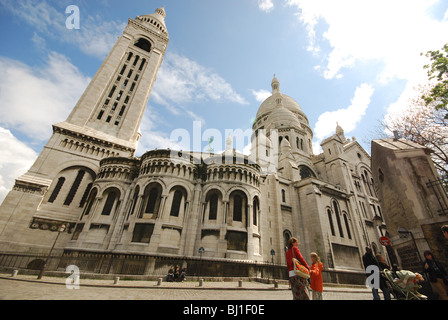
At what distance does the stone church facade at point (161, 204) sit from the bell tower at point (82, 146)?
10cm

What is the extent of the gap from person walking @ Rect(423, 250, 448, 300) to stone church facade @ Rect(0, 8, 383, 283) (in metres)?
12.8

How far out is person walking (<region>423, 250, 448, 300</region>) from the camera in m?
5.59

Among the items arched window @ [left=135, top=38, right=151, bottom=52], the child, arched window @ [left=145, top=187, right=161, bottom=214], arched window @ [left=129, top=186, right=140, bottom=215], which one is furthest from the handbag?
arched window @ [left=135, top=38, right=151, bottom=52]

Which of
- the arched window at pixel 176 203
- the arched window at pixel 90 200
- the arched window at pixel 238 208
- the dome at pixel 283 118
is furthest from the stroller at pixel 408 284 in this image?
the dome at pixel 283 118

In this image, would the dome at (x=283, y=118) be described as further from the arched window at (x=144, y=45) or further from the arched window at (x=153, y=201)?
the arched window at (x=144, y=45)

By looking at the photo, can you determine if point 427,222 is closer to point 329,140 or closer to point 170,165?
point 170,165

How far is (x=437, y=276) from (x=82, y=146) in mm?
29129

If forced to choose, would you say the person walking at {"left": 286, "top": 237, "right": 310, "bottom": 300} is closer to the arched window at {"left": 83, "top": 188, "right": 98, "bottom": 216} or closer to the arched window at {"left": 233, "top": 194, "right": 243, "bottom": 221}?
the arched window at {"left": 233, "top": 194, "right": 243, "bottom": 221}

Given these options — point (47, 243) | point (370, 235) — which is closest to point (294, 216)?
point (370, 235)

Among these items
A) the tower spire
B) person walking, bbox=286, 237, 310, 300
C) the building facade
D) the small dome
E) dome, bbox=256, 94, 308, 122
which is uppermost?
the tower spire

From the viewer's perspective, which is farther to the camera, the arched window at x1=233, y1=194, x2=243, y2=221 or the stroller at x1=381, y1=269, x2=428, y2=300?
the arched window at x1=233, y1=194, x2=243, y2=221

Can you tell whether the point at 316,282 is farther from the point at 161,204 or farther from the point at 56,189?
the point at 56,189

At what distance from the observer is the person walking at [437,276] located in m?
5.59

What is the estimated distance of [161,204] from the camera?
61.6 ft
